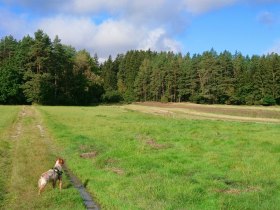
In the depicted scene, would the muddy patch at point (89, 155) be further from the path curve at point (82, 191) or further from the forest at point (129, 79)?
the forest at point (129, 79)

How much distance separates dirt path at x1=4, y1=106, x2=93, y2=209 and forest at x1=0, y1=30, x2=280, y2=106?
71.8 meters

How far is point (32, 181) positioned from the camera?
15.7 m

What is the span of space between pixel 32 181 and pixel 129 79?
452 feet

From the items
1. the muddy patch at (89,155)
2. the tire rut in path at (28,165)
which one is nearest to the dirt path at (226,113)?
the tire rut in path at (28,165)

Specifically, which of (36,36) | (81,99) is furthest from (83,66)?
(36,36)

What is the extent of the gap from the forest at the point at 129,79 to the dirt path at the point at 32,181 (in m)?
71.8

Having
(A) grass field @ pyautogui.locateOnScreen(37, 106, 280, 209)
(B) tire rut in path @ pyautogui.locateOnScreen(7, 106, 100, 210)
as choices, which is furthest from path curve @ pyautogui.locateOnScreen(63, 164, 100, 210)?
(A) grass field @ pyautogui.locateOnScreen(37, 106, 280, 209)

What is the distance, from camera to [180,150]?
71.4 feet

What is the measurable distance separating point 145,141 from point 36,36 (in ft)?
266

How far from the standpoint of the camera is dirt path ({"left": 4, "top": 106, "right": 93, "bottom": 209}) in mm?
12856

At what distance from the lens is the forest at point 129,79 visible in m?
97.9

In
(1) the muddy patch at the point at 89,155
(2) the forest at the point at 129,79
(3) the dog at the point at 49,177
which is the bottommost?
(1) the muddy patch at the point at 89,155

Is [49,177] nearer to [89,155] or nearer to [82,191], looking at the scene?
[82,191]

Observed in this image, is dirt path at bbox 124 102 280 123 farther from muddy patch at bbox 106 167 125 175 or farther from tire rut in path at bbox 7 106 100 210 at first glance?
muddy patch at bbox 106 167 125 175
